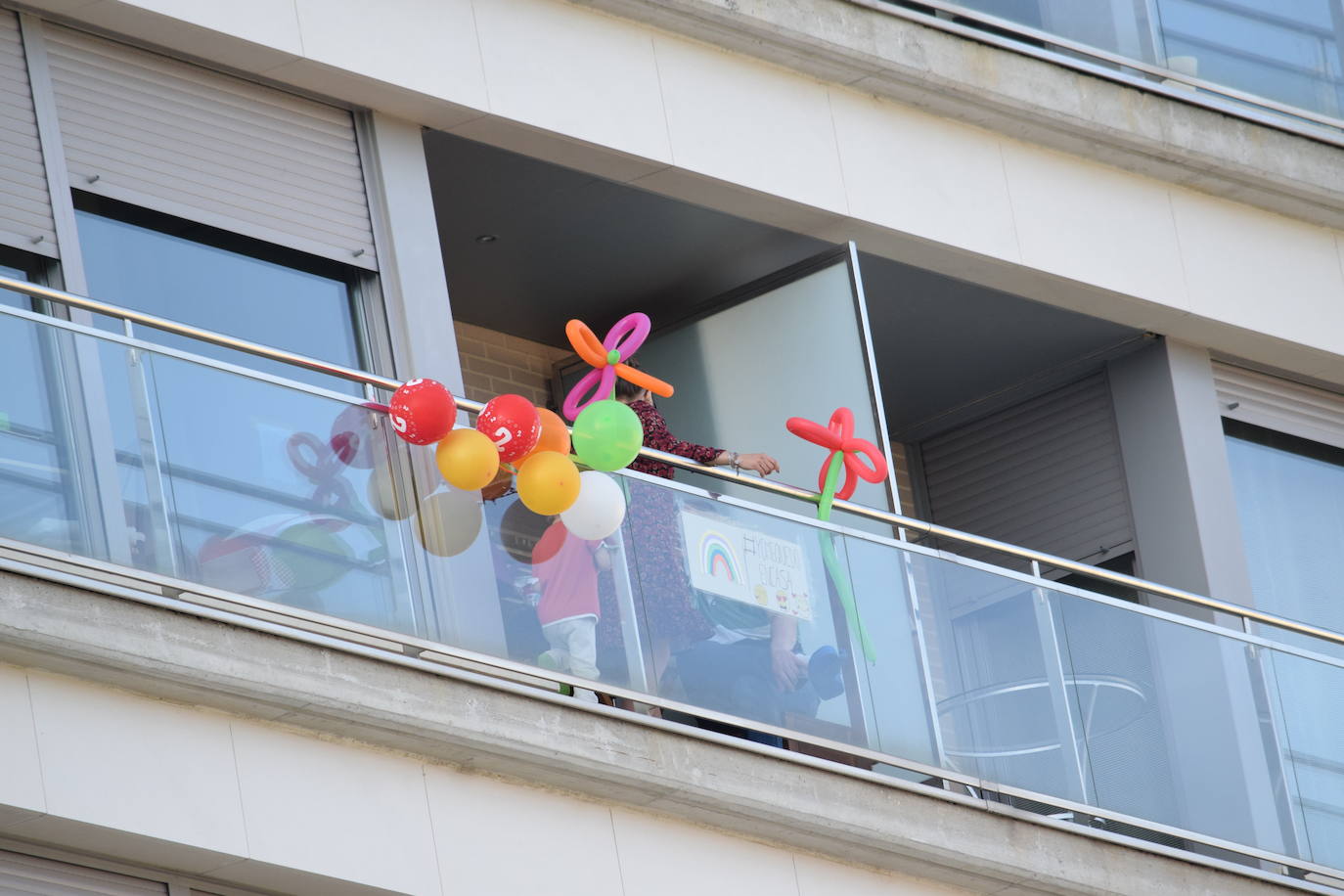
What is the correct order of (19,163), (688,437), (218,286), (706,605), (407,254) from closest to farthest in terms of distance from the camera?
(706,605), (19,163), (218,286), (407,254), (688,437)

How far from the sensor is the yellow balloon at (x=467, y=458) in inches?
425

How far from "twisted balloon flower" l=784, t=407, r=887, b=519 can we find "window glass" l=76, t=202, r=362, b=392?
7.31ft

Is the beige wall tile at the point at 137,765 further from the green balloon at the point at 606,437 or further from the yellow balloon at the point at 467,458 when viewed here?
the green balloon at the point at 606,437

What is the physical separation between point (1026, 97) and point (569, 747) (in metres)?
5.99

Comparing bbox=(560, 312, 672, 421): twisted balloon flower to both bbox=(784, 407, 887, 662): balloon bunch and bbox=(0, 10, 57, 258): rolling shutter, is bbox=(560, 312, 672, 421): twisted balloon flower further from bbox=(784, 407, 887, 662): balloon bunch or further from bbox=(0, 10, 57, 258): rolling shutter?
bbox=(0, 10, 57, 258): rolling shutter

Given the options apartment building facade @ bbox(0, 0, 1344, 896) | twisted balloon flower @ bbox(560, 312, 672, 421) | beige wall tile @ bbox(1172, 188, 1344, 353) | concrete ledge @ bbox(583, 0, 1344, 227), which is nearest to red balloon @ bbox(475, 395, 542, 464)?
apartment building facade @ bbox(0, 0, 1344, 896)

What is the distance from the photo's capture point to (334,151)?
13.4 meters

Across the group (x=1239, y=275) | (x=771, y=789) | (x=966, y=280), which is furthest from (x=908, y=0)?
(x=771, y=789)

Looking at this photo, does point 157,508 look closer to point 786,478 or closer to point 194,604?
point 194,604

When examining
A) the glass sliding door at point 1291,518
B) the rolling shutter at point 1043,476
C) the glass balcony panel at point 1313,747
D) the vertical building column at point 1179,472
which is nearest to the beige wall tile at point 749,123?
the vertical building column at point 1179,472

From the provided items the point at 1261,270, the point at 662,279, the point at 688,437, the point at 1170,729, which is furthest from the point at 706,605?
the point at 1261,270

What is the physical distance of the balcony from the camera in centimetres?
1006

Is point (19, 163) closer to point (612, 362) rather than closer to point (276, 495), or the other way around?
point (276, 495)

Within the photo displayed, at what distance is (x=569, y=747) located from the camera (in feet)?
37.1
